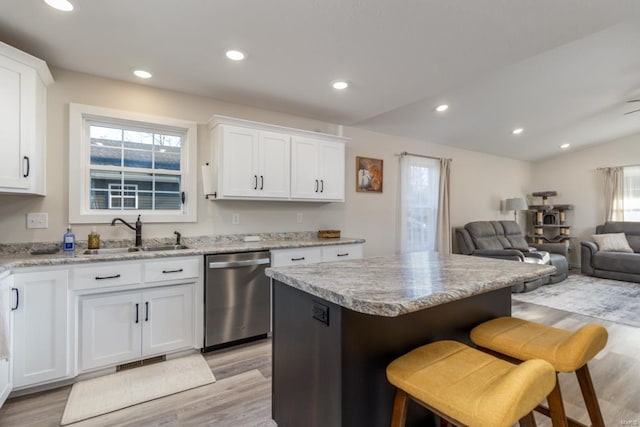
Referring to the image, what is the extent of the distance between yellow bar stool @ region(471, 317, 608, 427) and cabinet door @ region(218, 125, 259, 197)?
234cm

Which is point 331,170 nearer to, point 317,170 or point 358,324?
point 317,170

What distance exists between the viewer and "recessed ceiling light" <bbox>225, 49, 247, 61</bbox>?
93.5 inches

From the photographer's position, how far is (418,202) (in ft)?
16.5

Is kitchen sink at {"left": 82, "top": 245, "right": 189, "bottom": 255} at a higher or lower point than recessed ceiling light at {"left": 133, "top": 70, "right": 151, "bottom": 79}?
lower

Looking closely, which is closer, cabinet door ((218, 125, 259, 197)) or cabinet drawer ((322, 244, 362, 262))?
cabinet door ((218, 125, 259, 197))

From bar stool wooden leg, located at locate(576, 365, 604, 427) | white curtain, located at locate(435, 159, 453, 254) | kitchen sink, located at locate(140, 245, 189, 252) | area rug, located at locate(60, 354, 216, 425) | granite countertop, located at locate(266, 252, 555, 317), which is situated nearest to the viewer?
granite countertop, located at locate(266, 252, 555, 317)

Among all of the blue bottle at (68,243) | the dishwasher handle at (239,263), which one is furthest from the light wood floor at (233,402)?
the blue bottle at (68,243)

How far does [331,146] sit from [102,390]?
9.89ft

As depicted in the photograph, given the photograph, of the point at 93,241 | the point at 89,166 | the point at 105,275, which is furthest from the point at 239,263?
the point at 89,166

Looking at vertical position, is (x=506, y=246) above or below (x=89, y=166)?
below

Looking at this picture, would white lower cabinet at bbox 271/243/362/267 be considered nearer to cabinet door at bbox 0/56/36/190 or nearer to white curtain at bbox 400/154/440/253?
white curtain at bbox 400/154/440/253

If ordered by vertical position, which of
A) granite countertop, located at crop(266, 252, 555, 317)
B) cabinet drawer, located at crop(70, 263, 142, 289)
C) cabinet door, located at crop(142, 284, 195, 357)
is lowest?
cabinet door, located at crop(142, 284, 195, 357)

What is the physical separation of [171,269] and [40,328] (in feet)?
2.79

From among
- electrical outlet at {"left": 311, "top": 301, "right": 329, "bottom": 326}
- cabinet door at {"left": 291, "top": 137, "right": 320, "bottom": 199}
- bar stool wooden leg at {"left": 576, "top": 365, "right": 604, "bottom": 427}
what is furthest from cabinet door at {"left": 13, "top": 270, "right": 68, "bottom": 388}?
bar stool wooden leg at {"left": 576, "top": 365, "right": 604, "bottom": 427}
